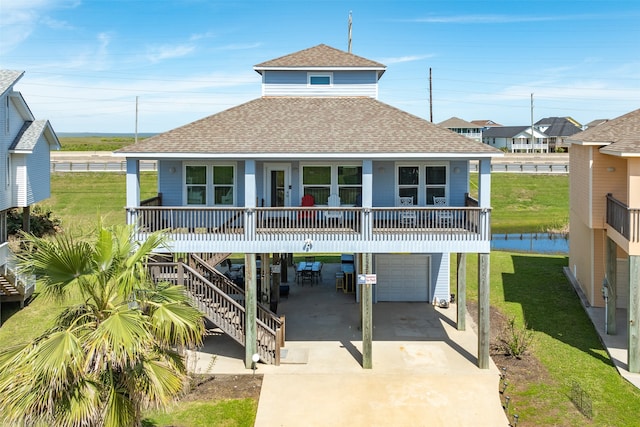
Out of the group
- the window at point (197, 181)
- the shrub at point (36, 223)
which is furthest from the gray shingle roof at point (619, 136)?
the shrub at point (36, 223)

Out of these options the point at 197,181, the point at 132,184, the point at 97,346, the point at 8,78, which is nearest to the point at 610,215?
the point at 197,181

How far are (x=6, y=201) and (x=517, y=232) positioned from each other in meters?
31.5

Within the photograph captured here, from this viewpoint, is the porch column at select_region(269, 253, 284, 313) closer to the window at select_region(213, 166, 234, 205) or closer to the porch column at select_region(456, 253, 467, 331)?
the window at select_region(213, 166, 234, 205)

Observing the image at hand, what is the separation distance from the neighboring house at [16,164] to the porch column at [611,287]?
1894cm

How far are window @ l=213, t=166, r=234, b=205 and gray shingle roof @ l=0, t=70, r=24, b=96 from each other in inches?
338

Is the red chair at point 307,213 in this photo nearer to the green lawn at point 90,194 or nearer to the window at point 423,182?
the window at point 423,182

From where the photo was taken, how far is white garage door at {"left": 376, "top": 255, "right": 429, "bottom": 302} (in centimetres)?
2144

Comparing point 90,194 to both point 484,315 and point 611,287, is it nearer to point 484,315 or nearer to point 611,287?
point 484,315

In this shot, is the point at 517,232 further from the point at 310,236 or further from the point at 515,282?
the point at 310,236

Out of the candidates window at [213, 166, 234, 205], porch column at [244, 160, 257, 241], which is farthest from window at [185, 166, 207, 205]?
porch column at [244, 160, 257, 241]

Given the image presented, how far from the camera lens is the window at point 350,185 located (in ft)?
59.1

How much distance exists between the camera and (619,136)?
1745cm

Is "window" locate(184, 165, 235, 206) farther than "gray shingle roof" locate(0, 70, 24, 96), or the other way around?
"gray shingle roof" locate(0, 70, 24, 96)

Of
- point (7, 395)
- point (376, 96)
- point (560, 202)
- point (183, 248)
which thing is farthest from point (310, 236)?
point (560, 202)
